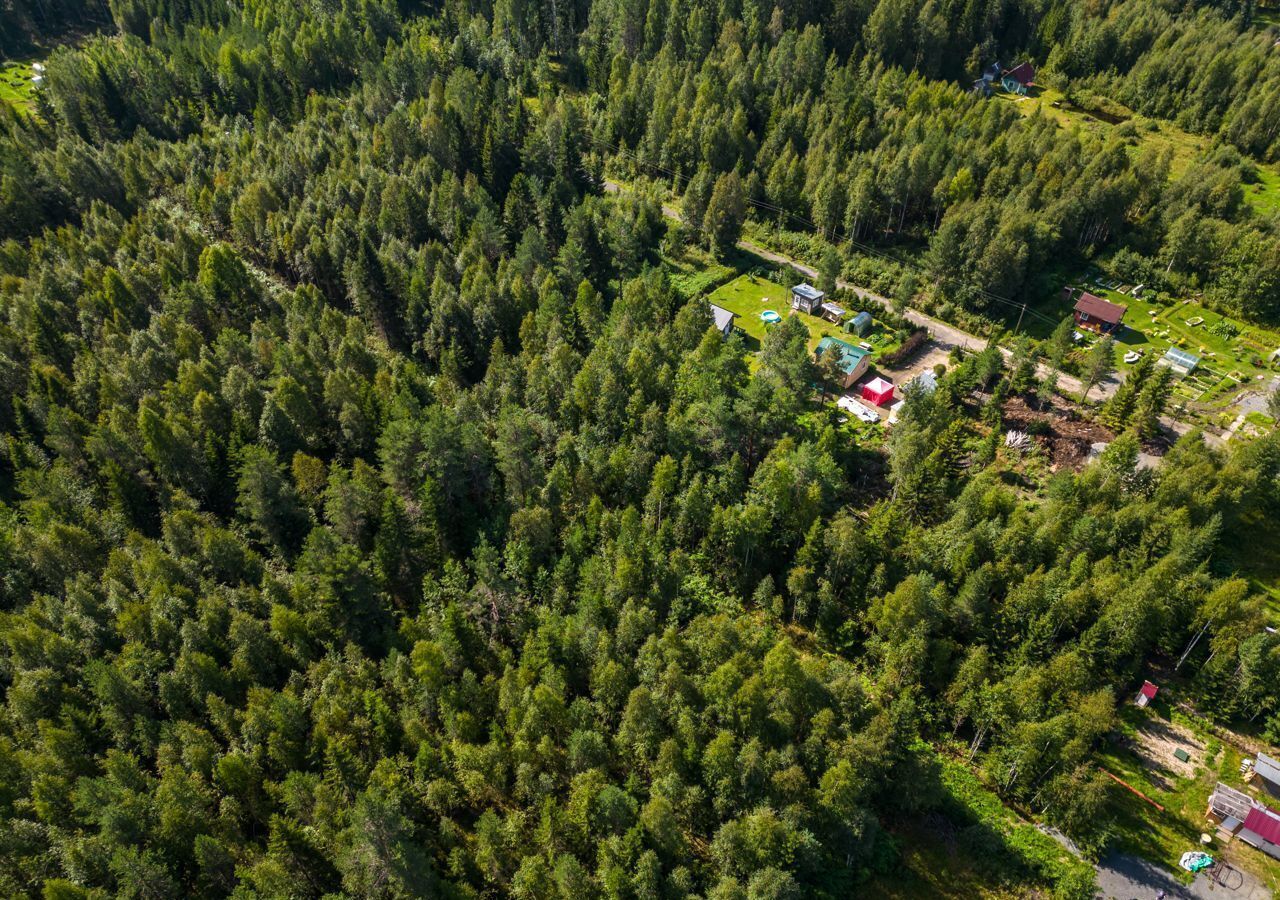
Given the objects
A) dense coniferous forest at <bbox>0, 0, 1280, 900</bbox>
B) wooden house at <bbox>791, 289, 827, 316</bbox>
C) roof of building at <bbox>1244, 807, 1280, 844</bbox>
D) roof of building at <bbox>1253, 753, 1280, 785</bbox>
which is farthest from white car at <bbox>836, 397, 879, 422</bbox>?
roof of building at <bbox>1244, 807, 1280, 844</bbox>

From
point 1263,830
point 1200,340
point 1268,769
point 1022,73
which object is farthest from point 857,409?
point 1022,73

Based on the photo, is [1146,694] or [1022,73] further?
[1022,73]

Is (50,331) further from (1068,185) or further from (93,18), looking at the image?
(93,18)

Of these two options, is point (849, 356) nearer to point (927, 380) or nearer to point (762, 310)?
point (927, 380)

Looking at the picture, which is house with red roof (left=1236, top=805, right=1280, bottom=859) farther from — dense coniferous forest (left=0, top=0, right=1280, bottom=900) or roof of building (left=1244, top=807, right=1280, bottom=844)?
dense coniferous forest (left=0, top=0, right=1280, bottom=900)

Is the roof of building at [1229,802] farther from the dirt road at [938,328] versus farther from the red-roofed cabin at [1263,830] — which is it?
the dirt road at [938,328]

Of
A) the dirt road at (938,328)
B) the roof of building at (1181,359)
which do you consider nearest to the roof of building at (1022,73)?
the dirt road at (938,328)

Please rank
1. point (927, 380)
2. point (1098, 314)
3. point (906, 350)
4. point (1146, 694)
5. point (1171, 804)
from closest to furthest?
point (1171, 804)
point (1146, 694)
point (927, 380)
point (906, 350)
point (1098, 314)

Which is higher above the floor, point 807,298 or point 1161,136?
point 1161,136

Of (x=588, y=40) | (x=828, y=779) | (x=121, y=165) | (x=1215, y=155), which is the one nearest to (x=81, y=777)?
(x=828, y=779)
